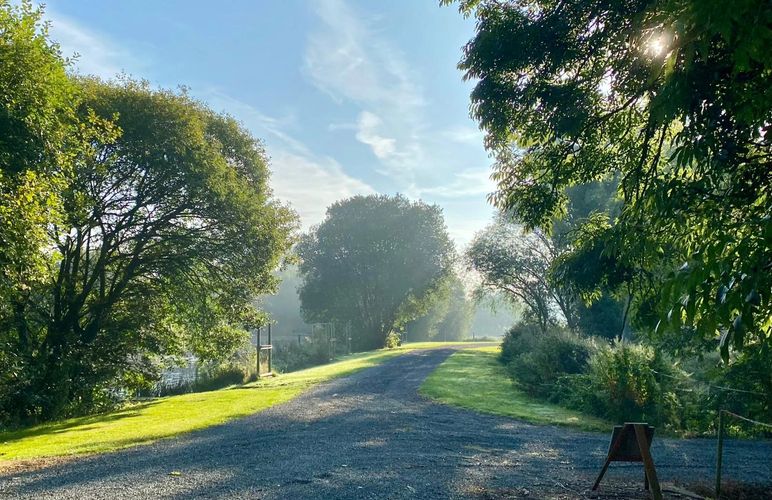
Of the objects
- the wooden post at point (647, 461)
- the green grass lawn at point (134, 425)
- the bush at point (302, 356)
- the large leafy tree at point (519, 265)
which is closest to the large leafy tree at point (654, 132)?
the wooden post at point (647, 461)

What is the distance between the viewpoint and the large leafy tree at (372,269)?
59938 millimetres

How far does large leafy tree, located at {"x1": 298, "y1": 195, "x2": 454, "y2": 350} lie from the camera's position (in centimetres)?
5994

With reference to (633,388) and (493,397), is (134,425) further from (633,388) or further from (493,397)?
(633,388)

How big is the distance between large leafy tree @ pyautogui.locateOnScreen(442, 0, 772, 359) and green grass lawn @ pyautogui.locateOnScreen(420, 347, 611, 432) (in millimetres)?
7199

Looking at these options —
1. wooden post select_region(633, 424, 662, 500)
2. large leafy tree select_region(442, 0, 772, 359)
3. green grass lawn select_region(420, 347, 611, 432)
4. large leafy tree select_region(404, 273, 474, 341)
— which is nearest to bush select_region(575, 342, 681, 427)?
green grass lawn select_region(420, 347, 611, 432)

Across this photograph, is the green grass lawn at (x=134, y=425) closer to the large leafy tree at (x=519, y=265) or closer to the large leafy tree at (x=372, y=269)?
the large leafy tree at (x=519, y=265)

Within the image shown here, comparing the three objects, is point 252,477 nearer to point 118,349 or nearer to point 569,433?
point 569,433

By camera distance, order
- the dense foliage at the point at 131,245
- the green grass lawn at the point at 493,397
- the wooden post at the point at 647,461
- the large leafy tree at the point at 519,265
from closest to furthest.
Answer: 1. the wooden post at the point at 647,461
2. the green grass lawn at the point at 493,397
3. the dense foliage at the point at 131,245
4. the large leafy tree at the point at 519,265

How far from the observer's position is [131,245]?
2123cm

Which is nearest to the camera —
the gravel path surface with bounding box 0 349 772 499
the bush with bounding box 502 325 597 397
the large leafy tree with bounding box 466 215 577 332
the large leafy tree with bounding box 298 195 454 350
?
the gravel path surface with bounding box 0 349 772 499

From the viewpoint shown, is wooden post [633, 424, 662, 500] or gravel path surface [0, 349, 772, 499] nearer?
wooden post [633, 424, 662, 500]

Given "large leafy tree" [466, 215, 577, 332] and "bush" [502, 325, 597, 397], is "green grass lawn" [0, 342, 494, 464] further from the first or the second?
"large leafy tree" [466, 215, 577, 332]

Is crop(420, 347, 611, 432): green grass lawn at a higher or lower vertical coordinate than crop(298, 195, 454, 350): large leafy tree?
lower

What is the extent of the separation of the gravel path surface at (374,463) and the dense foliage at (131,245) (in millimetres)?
8120
